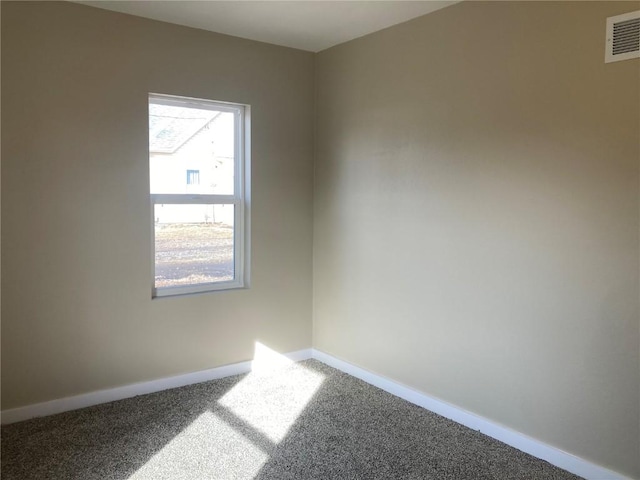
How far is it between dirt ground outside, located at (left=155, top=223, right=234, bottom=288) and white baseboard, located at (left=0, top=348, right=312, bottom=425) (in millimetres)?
692

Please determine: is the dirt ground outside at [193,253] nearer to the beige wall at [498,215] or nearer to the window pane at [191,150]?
the window pane at [191,150]

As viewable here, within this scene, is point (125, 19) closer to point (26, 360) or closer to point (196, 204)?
point (196, 204)

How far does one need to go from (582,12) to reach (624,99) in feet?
1.64

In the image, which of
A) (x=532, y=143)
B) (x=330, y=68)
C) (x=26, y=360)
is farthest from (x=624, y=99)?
(x=26, y=360)

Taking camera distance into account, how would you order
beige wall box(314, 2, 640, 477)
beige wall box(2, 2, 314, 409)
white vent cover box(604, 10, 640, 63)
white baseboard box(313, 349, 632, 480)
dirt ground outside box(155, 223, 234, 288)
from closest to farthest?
white vent cover box(604, 10, 640, 63) < beige wall box(314, 2, 640, 477) < white baseboard box(313, 349, 632, 480) < beige wall box(2, 2, 314, 409) < dirt ground outside box(155, 223, 234, 288)

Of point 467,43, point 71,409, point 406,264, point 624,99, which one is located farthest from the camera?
point 406,264

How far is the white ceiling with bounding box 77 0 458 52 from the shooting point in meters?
3.11

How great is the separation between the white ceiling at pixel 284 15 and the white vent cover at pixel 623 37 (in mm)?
1011

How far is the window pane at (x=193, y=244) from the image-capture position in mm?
3648

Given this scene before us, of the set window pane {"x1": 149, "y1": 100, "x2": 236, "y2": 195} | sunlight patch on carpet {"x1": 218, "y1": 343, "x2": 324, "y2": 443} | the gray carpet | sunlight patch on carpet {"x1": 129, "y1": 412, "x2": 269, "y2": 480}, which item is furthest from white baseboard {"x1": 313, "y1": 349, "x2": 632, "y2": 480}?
window pane {"x1": 149, "y1": 100, "x2": 236, "y2": 195}

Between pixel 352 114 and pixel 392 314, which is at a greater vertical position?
pixel 352 114

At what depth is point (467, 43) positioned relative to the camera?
9.89 ft

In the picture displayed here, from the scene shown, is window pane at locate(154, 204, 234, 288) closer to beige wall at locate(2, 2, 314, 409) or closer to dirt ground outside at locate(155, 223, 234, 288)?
dirt ground outside at locate(155, 223, 234, 288)

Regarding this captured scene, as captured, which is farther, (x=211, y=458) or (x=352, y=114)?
(x=352, y=114)
